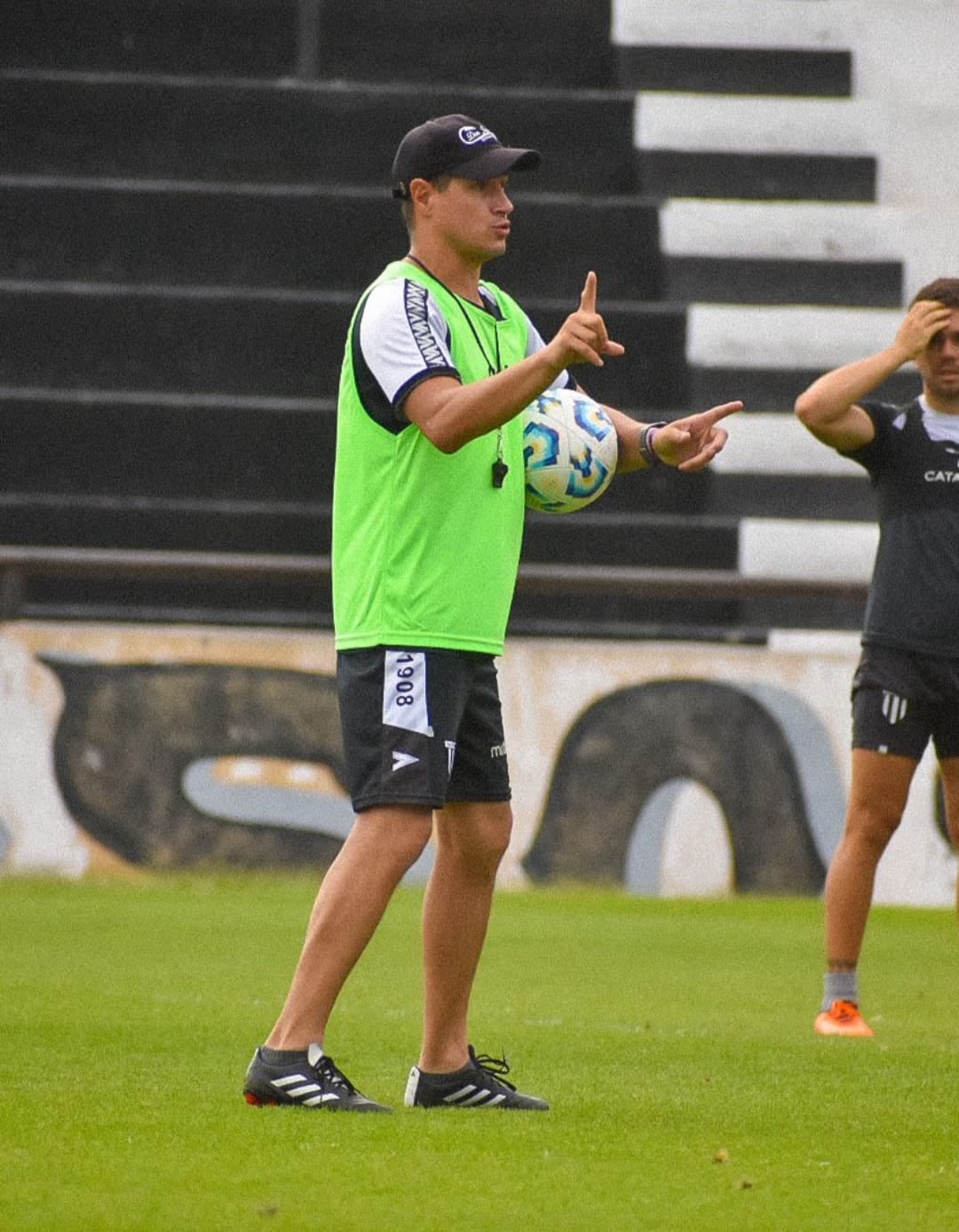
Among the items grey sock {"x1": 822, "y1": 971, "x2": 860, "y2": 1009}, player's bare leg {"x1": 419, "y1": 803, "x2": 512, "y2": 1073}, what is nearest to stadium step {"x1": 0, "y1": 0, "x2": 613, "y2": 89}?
grey sock {"x1": 822, "y1": 971, "x2": 860, "y2": 1009}

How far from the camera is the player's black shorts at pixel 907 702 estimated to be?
6324mm

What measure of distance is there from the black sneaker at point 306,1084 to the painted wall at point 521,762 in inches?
271

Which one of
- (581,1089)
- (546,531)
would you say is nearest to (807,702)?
(546,531)

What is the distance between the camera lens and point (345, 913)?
14.5 ft

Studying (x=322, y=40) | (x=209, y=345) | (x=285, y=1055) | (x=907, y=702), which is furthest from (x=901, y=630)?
(x=322, y=40)

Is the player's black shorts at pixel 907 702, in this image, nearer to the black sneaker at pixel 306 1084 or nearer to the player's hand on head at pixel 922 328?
the player's hand on head at pixel 922 328

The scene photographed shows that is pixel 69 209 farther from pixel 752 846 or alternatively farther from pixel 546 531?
pixel 752 846

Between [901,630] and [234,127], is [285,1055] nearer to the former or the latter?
[901,630]

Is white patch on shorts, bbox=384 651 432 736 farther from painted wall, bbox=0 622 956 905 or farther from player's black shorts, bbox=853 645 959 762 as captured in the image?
painted wall, bbox=0 622 956 905

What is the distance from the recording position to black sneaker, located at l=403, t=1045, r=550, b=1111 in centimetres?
465

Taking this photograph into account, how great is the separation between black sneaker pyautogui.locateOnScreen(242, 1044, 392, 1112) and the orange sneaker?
7.09ft

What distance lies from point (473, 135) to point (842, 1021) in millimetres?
2808

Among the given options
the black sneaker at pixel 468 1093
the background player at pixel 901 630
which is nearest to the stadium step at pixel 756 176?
the background player at pixel 901 630

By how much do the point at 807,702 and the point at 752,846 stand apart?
2.58ft
